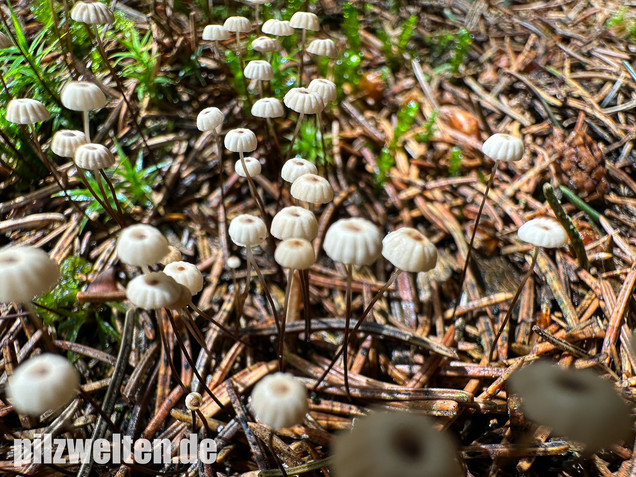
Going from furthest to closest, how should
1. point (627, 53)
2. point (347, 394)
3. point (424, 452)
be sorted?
point (627, 53) < point (347, 394) < point (424, 452)

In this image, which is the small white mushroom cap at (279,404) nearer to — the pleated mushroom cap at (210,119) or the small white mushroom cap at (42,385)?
the small white mushroom cap at (42,385)

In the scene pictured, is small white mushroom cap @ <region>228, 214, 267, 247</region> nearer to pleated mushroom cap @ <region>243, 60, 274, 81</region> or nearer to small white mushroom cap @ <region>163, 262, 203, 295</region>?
small white mushroom cap @ <region>163, 262, 203, 295</region>

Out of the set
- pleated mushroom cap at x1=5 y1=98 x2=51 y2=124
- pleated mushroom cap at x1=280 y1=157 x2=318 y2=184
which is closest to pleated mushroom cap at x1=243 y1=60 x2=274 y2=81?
pleated mushroom cap at x1=280 y1=157 x2=318 y2=184

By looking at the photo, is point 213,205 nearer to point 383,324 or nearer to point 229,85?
point 229,85

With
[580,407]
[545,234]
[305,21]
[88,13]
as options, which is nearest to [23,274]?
[88,13]

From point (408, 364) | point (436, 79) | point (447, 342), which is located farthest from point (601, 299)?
point (436, 79)

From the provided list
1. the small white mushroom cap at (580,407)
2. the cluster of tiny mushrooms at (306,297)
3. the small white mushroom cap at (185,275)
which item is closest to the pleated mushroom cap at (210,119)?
the cluster of tiny mushrooms at (306,297)

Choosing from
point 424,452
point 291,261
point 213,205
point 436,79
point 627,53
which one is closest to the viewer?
point 424,452

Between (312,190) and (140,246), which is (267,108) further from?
(140,246)
